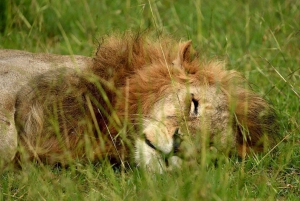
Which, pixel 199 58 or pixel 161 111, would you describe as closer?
pixel 161 111

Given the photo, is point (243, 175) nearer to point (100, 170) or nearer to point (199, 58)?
point (100, 170)

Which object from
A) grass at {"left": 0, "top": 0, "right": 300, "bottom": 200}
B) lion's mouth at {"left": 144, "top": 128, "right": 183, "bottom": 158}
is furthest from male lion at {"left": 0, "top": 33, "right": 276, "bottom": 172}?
grass at {"left": 0, "top": 0, "right": 300, "bottom": 200}

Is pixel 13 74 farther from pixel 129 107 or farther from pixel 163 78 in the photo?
pixel 163 78

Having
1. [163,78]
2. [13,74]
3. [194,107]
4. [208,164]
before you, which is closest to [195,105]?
[194,107]

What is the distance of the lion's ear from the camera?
13.4 ft

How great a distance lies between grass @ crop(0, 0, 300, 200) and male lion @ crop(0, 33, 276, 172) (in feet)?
0.37

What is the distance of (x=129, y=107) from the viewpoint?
392 cm

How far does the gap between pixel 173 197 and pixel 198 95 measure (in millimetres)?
952

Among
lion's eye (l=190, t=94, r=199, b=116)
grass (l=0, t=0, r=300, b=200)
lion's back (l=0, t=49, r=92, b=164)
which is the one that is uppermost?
lion's back (l=0, t=49, r=92, b=164)

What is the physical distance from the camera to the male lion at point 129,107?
3621 mm

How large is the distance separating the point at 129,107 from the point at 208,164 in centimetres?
65

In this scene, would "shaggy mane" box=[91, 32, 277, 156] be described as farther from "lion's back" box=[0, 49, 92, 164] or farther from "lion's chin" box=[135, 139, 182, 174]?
"lion's chin" box=[135, 139, 182, 174]

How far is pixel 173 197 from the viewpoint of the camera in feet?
9.78

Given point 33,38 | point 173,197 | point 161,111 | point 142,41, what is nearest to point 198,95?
point 161,111
